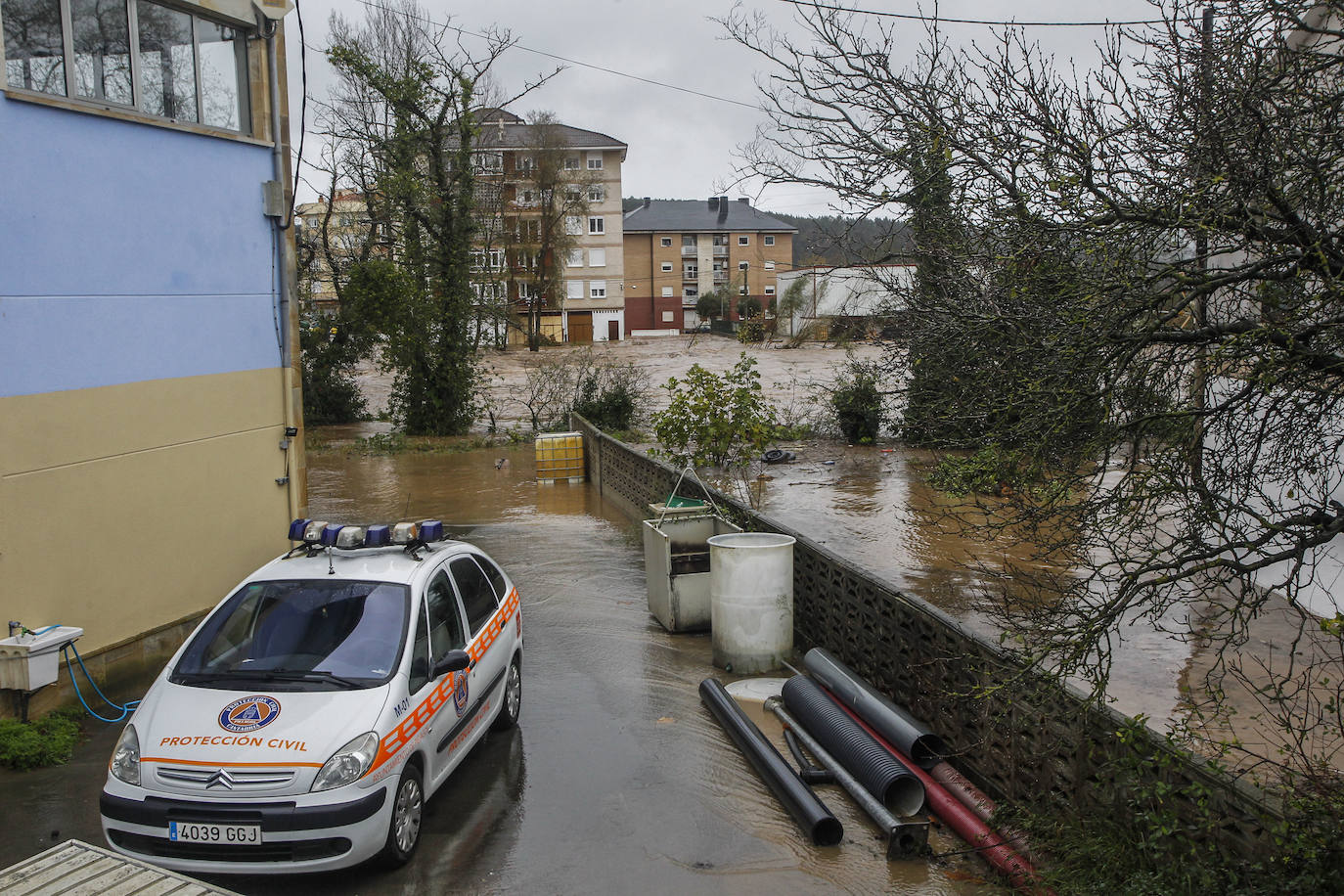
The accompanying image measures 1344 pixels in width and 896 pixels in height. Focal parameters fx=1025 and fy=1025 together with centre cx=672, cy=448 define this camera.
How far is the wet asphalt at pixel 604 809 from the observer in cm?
573

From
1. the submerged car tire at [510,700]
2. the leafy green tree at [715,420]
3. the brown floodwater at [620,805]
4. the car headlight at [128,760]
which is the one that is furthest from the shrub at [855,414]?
the car headlight at [128,760]

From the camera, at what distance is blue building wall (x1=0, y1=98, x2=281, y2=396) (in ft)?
26.1

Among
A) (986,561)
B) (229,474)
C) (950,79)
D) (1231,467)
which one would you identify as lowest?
(986,561)

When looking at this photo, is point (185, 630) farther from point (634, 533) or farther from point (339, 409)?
point (339, 409)

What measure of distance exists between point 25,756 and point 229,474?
3575 mm

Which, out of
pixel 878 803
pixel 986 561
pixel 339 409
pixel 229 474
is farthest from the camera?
pixel 339 409

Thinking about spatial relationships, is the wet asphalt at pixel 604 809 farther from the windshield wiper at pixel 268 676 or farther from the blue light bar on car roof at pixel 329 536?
the blue light bar on car roof at pixel 329 536

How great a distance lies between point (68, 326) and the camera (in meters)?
8.38

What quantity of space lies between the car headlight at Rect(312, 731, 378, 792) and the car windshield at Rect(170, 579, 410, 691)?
490 mm

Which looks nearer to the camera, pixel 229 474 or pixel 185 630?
pixel 185 630

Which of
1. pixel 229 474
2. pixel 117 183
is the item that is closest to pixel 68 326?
pixel 117 183

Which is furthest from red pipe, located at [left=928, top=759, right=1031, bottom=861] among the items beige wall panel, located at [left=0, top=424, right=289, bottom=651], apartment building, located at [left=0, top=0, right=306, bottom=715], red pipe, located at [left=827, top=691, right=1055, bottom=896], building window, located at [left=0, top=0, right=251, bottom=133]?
building window, located at [left=0, top=0, right=251, bottom=133]

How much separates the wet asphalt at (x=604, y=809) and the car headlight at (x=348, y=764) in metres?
0.67

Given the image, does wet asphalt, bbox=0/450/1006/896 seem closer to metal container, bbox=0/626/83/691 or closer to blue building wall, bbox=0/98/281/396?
metal container, bbox=0/626/83/691
